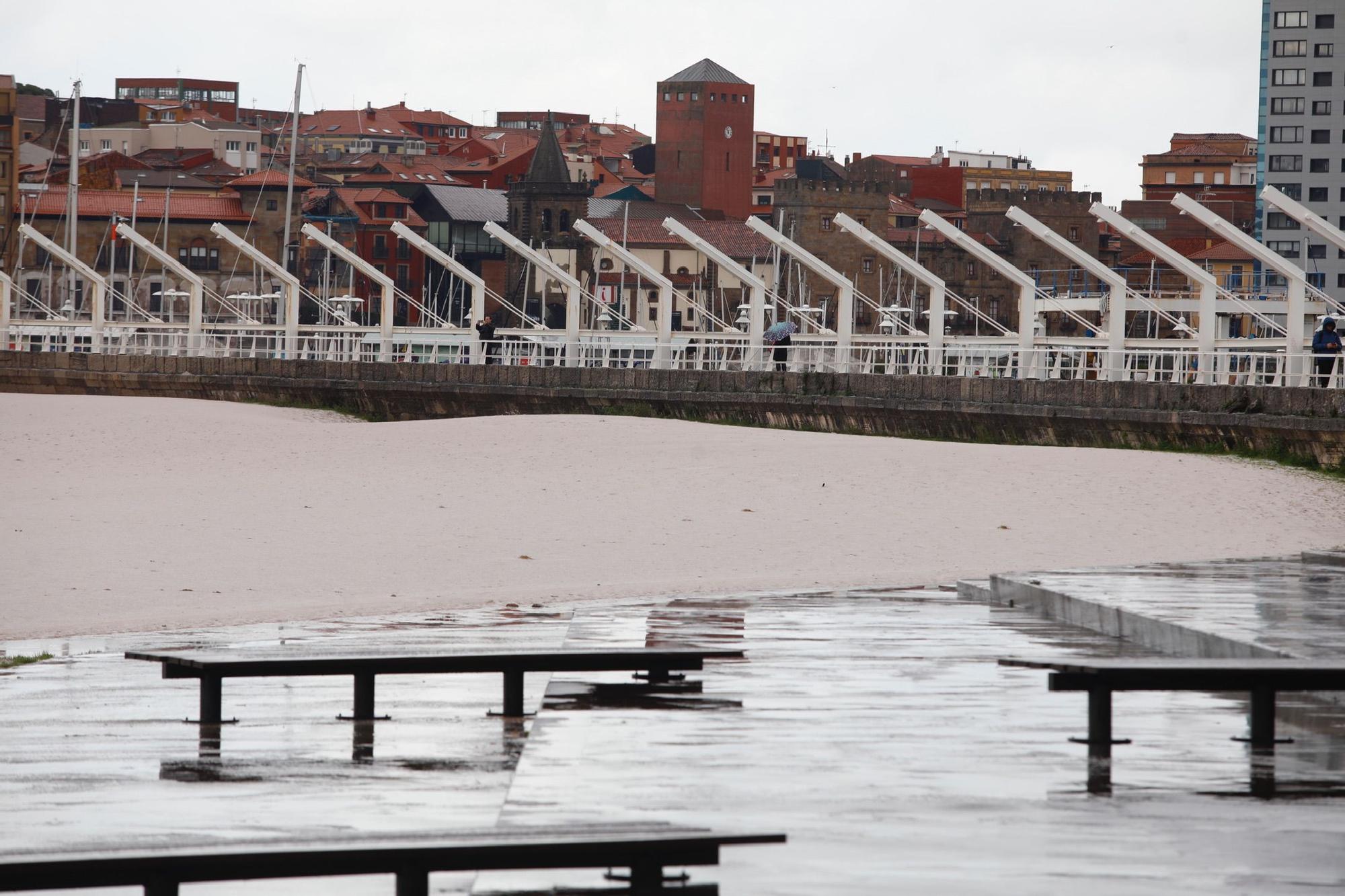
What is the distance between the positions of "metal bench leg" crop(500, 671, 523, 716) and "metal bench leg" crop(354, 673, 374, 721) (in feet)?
1.50

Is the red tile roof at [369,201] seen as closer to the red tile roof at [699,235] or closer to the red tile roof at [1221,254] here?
the red tile roof at [699,235]

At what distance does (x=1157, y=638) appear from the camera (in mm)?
8211

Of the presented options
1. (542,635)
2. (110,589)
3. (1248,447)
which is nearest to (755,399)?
(1248,447)

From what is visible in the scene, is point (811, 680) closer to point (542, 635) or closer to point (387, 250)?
point (542, 635)

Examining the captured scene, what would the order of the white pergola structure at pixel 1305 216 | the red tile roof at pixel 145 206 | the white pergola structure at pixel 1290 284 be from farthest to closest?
the red tile roof at pixel 145 206, the white pergola structure at pixel 1290 284, the white pergola structure at pixel 1305 216

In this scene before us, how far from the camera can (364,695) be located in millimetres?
6738

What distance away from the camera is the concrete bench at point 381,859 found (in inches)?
148

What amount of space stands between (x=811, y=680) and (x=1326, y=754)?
2075 millimetres

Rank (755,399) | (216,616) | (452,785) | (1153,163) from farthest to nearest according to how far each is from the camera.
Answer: (1153,163), (755,399), (216,616), (452,785)

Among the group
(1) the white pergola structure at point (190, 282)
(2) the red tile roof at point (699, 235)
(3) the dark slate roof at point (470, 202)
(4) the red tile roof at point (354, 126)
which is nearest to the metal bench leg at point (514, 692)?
(1) the white pergola structure at point (190, 282)

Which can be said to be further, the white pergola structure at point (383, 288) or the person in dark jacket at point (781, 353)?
the white pergola structure at point (383, 288)

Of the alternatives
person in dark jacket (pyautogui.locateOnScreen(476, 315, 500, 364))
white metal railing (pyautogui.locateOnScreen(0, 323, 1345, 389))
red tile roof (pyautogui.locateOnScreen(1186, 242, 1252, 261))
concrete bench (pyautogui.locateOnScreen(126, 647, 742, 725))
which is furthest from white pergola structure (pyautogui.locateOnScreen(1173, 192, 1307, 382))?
red tile roof (pyautogui.locateOnScreen(1186, 242, 1252, 261))

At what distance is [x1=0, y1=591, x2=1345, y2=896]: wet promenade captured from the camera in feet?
14.3

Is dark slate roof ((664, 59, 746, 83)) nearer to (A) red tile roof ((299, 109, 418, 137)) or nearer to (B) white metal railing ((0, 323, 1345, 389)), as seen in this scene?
(A) red tile roof ((299, 109, 418, 137))
